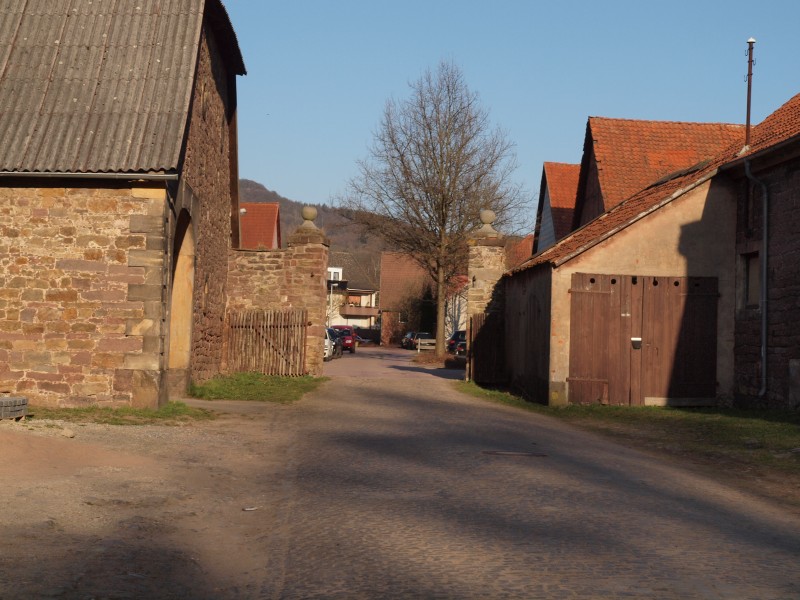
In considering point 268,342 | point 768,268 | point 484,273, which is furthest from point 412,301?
point 768,268

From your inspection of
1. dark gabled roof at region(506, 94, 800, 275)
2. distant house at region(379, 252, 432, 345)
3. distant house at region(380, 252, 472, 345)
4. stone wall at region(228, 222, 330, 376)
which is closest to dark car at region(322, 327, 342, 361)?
distant house at region(380, 252, 472, 345)

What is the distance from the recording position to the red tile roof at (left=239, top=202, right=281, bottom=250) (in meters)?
51.6

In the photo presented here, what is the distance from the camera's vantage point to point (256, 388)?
19.4 meters

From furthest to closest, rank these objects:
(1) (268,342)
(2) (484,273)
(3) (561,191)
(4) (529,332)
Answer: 1. (3) (561,191)
2. (2) (484,273)
3. (1) (268,342)
4. (4) (529,332)

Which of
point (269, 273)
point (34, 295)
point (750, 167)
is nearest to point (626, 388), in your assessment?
point (750, 167)

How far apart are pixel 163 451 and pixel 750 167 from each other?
12.3m

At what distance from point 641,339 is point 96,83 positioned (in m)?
11.0

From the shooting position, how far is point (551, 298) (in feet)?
60.1

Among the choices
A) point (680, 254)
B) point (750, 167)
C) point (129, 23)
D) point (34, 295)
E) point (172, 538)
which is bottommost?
point (172, 538)

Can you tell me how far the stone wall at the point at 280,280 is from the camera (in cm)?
2300

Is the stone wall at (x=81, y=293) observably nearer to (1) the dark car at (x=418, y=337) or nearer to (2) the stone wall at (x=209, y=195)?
(2) the stone wall at (x=209, y=195)

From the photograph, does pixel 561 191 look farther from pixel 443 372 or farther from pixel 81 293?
pixel 81 293

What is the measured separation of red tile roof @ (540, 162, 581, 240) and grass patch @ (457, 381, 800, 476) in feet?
58.5

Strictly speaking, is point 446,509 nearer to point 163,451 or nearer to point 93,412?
point 163,451
